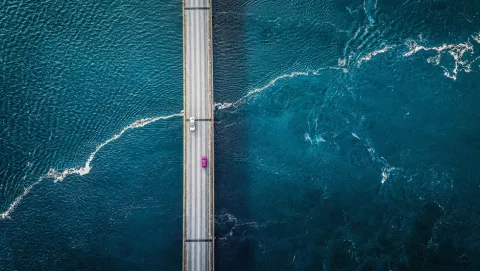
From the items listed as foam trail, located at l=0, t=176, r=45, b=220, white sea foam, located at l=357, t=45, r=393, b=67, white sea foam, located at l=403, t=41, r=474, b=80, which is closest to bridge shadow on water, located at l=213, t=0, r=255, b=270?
white sea foam, located at l=357, t=45, r=393, b=67

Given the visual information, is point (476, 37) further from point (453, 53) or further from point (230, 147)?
point (230, 147)

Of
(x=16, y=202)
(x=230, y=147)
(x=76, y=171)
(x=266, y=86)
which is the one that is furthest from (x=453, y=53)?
(x=16, y=202)

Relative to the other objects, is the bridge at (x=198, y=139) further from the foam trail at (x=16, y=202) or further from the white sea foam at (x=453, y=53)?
the white sea foam at (x=453, y=53)

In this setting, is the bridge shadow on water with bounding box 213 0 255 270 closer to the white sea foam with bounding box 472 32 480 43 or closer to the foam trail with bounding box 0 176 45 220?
the foam trail with bounding box 0 176 45 220

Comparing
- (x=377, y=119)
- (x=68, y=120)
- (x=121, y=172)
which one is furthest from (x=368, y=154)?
(x=68, y=120)

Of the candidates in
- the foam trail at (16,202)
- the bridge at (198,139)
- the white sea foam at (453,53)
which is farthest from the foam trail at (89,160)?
the white sea foam at (453,53)

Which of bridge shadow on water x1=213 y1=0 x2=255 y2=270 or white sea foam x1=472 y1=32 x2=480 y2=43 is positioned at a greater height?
white sea foam x1=472 y1=32 x2=480 y2=43
